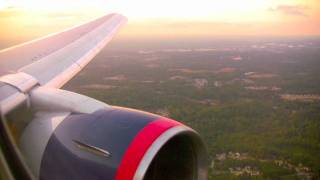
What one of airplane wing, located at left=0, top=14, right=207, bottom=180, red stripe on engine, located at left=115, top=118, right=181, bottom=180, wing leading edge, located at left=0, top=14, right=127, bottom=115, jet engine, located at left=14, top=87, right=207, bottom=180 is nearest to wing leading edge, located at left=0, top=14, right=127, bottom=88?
→ wing leading edge, located at left=0, top=14, right=127, bottom=115

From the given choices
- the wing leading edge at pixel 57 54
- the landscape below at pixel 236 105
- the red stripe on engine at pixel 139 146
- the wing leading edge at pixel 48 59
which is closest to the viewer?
the red stripe on engine at pixel 139 146

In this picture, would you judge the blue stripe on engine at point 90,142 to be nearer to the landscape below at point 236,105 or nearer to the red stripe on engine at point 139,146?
the red stripe on engine at point 139,146

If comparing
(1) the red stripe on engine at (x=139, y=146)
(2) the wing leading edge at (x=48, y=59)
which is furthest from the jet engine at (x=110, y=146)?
(2) the wing leading edge at (x=48, y=59)

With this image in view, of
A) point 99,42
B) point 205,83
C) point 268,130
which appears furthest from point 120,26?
point 205,83

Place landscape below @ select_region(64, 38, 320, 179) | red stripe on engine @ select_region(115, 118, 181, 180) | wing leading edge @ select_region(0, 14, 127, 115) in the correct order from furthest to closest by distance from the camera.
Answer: landscape below @ select_region(64, 38, 320, 179), wing leading edge @ select_region(0, 14, 127, 115), red stripe on engine @ select_region(115, 118, 181, 180)

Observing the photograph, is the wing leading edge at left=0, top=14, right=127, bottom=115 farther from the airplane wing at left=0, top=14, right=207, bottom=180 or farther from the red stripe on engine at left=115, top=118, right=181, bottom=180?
the red stripe on engine at left=115, top=118, right=181, bottom=180

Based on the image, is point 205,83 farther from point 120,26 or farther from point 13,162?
point 13,162
